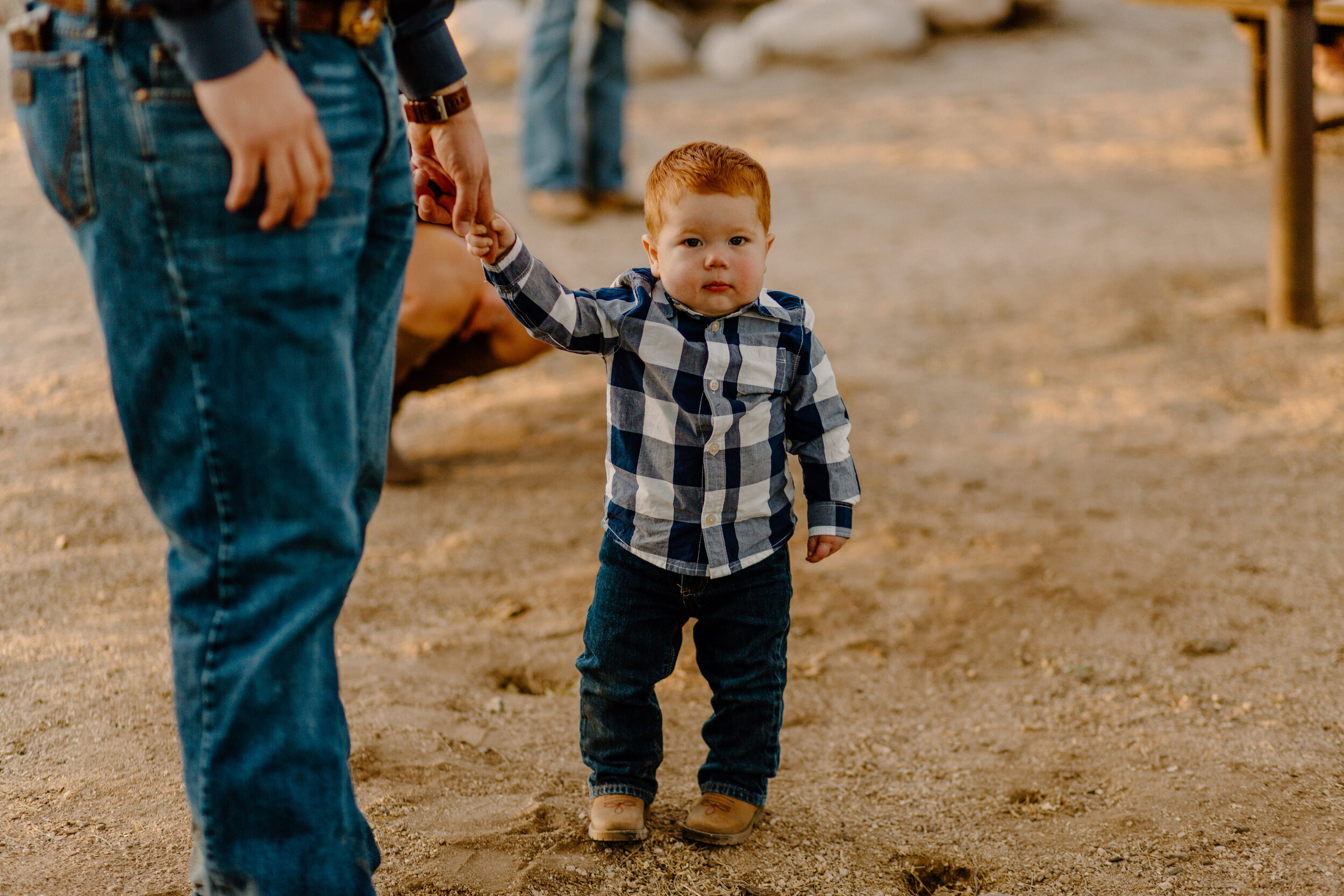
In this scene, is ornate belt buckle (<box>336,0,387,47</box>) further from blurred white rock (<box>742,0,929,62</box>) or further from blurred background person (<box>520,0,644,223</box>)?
blurred white rock (<box>742,0,929,62</box>)

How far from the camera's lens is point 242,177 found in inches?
46.0

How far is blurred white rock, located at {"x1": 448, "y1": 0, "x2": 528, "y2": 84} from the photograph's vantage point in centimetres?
822

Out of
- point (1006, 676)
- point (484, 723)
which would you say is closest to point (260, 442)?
point (484, 723)

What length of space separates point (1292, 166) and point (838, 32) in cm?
508

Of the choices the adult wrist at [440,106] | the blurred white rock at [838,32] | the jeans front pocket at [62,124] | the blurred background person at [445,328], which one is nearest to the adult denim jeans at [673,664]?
the adult wrist at [440,106]

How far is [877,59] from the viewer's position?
8648 mm

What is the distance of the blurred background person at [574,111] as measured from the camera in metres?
5.37

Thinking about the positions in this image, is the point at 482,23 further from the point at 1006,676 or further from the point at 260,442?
the point at 260,442

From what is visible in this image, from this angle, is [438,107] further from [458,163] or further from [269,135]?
[269,135]

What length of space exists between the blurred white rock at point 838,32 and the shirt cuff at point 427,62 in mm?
7530

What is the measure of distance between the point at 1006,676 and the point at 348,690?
4.12 ft

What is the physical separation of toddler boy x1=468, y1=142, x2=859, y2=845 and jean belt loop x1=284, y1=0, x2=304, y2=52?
44cm

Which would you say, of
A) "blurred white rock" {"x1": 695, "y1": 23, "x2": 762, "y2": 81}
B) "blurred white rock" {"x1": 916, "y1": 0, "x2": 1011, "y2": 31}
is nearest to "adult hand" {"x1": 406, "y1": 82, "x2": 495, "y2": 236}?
"blurred white rock" {"x1": 695, "y1": 23, "x2": 762, "y2": 81}

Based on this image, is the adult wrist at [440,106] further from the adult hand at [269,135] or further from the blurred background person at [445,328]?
the blurred background person at [445,328]
